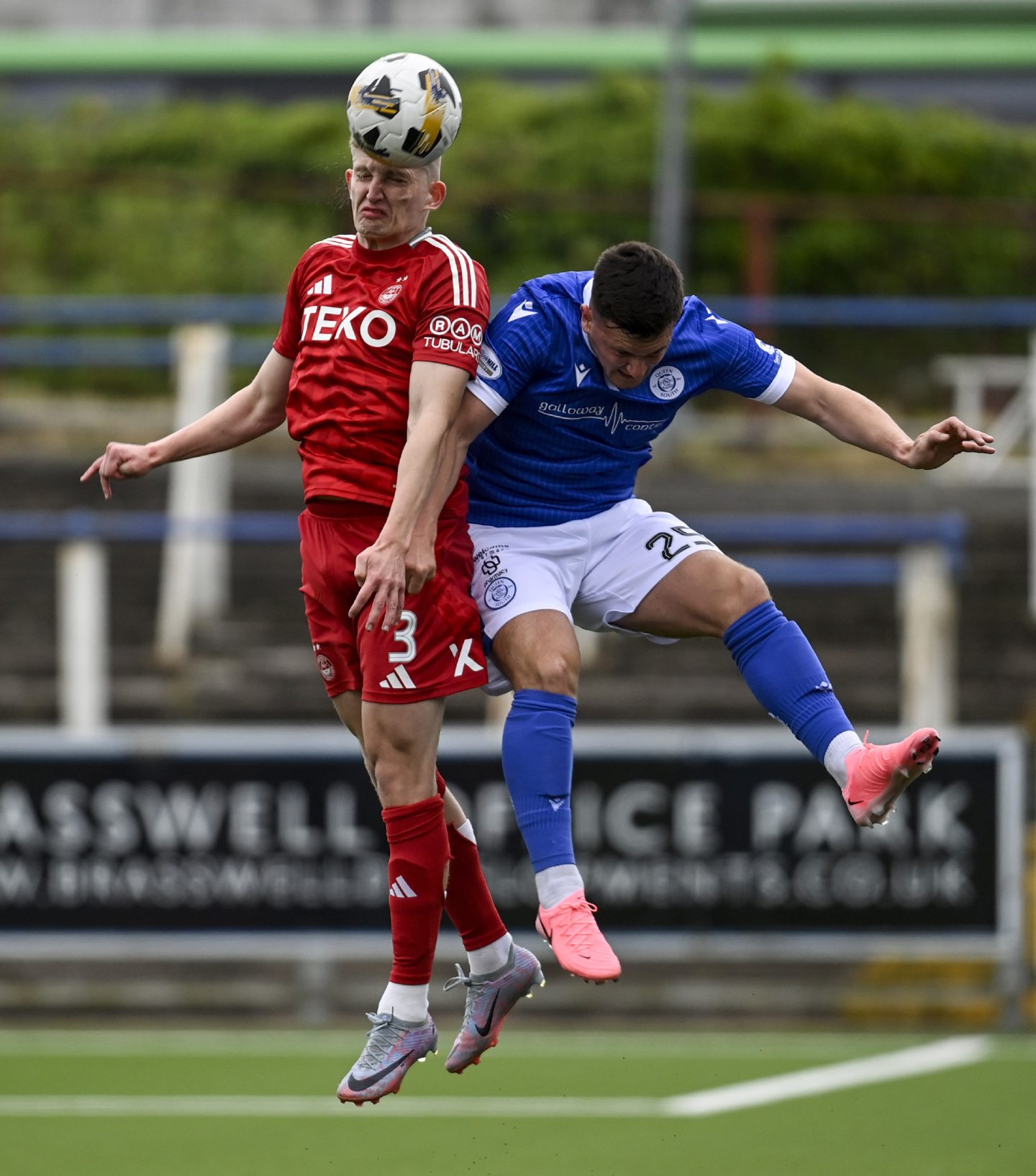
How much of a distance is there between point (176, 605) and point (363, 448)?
732 centimetres

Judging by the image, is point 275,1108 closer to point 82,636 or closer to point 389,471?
point 82,636

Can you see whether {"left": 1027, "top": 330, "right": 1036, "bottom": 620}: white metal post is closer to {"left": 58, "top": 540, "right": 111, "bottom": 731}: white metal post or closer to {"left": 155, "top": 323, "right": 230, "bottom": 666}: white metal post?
{"left": 155, "top": 323, "right": 230, "bottom": 666}: white metal post

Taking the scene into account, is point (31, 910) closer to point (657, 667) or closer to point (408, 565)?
point (657, 667)

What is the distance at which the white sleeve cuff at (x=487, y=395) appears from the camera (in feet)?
17.3

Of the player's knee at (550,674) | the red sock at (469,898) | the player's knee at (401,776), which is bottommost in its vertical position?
the red sock at (469,898)

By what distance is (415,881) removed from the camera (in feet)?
18.0

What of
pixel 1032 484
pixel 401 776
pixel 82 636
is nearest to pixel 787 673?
pixel 401 776

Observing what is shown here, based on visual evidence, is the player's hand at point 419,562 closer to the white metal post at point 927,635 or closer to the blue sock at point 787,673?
the blue sock at point 787,673

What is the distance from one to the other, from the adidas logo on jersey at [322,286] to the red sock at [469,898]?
1403mm

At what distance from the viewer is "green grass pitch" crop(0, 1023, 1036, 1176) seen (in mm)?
8852

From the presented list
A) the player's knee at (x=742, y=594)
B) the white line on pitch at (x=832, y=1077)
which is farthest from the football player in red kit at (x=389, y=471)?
the white line on pitch at (x=832, y=1077)

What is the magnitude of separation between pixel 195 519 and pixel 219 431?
6.56 meters

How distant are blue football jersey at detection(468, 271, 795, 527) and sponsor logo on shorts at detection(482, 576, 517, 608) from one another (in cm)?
18

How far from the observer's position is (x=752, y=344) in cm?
554
